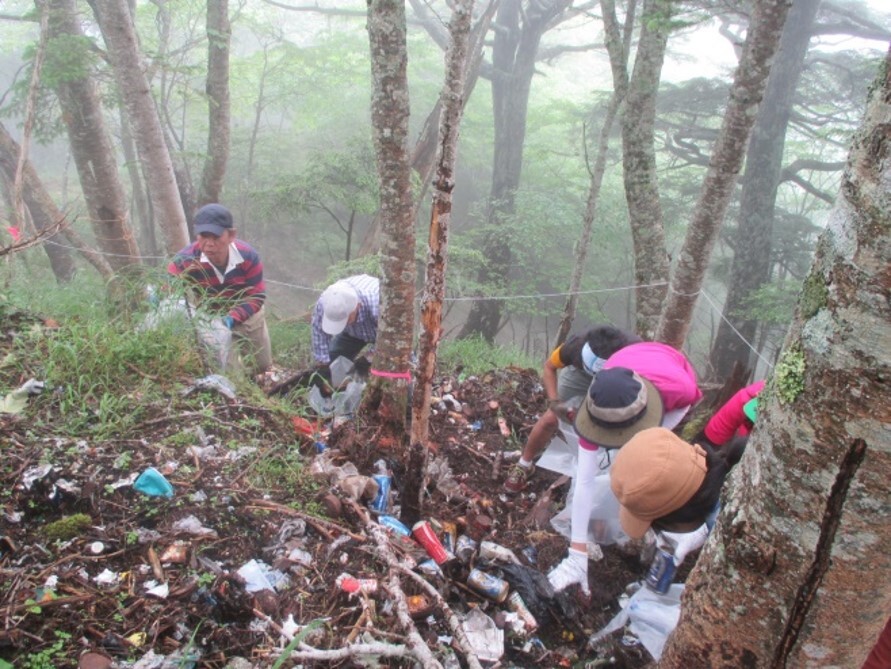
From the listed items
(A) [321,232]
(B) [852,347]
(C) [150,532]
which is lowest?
(A) [321,232]

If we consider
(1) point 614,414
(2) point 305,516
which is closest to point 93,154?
(2) point 305,516

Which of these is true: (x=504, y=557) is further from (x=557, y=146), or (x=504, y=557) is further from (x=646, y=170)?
(x=557, y=146)

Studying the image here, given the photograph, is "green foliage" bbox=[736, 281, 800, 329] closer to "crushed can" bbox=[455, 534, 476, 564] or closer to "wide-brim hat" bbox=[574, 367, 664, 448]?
"wide-brim hat" bbox=[574, 367, 664, 448]

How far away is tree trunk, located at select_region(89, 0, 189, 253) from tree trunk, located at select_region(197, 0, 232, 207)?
5.41 ft

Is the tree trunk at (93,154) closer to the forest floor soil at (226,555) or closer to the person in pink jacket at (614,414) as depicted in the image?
the forest floor soil at (226,555)

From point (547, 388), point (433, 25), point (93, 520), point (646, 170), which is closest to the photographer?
point (93, 520)

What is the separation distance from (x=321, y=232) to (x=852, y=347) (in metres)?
16.2

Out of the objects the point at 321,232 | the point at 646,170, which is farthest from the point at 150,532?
the point at 321,232

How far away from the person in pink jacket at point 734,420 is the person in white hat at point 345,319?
7.59 ft

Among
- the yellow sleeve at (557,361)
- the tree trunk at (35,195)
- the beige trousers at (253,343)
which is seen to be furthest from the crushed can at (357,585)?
the tree trunk at (35,195)

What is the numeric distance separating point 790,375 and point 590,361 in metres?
2.53

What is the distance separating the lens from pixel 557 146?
1828cm

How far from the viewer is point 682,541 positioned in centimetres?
274

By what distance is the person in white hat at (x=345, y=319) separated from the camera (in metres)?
4.10
